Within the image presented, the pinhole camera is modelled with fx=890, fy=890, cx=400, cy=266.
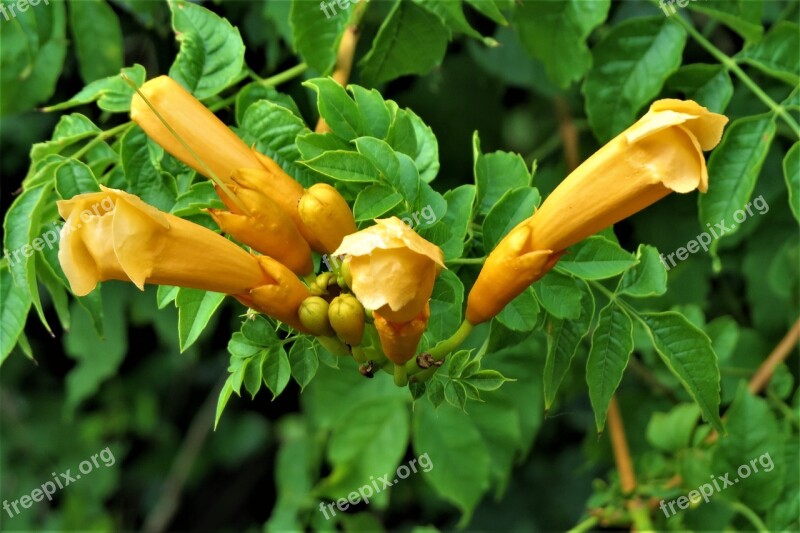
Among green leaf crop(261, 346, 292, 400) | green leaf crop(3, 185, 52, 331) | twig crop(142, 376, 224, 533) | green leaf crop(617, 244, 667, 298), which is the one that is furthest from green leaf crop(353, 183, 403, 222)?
twig crop(142, 376, 224, 533)

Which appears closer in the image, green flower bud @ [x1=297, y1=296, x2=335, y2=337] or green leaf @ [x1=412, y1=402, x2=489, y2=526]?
green flower bud @ [x1=297, y1=296, x2=335, y2=337]

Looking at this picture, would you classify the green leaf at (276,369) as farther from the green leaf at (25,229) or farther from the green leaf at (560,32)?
the green leaf at (560,32)

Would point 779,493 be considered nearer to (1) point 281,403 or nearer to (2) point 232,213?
(2) point 232,213

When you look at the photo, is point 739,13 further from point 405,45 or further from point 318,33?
point 318,33

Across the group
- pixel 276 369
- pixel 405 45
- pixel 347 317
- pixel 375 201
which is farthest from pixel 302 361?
pixel 405 45

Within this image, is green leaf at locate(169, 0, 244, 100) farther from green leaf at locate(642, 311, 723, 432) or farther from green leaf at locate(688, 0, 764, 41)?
green leaf at locate(688, 0, 764, 41)

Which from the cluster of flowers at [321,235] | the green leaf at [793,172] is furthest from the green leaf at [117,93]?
the green leaf at [793,172]
